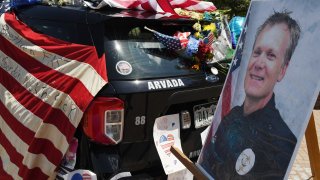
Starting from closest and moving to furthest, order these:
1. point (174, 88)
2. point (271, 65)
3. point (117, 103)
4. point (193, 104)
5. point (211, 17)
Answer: point (271, 65)
point (117, 103)
point (174, 88)
point (193, 104)
point (211, 17)

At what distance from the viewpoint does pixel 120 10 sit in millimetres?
3053

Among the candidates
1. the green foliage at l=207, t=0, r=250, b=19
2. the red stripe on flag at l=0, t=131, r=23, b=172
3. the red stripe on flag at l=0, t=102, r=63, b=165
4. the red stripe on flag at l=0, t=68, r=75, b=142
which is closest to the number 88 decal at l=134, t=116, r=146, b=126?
the red stripe on flag at l=0, t=68, r=75, b=142

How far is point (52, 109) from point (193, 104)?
1019 mm

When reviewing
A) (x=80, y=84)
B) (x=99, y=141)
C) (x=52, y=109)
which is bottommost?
(x=99, y=141)

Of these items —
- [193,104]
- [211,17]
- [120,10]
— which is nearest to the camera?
[193,104]

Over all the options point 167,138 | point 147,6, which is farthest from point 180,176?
point 147,6

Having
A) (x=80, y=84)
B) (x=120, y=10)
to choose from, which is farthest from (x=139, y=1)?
(x=80, y=84)

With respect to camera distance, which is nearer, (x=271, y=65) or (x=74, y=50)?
(x=271, y=65)

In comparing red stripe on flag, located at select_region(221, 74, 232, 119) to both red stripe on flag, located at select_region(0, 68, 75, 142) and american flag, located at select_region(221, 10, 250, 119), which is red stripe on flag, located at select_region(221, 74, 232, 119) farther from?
red stripe on flag, located at select_region(0, 68, 75, 142)

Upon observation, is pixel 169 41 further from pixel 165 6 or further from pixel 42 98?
pixel 42 98

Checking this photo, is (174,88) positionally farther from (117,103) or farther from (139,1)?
(139,1)

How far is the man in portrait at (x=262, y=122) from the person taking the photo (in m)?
1.58

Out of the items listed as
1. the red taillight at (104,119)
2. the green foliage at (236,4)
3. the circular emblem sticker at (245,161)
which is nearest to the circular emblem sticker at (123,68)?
the red taillight at (104,119)

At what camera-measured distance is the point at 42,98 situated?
2584 millimetres
